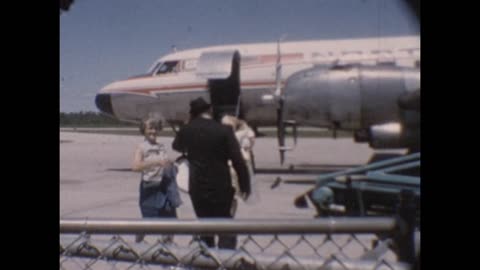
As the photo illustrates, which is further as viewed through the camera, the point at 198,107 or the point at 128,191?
the point at 128,191

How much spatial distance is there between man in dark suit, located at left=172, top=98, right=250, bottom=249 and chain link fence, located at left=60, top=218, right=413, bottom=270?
2925mm

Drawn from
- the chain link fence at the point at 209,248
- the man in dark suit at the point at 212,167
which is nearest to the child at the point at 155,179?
the man in dark suit at the point at 212,167

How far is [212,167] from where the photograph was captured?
4793 mm

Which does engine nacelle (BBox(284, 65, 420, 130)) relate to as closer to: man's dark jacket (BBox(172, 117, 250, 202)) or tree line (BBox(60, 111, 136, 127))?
tree line (BBox(60, 111, 136, 127))

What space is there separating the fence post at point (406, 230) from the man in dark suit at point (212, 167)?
10.9 feet

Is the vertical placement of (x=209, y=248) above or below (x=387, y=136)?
below

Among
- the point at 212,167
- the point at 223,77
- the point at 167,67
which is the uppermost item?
the point at 167,67

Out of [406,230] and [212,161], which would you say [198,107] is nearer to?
[212,161]

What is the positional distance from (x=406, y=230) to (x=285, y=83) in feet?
38.1

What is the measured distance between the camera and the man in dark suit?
188 inches

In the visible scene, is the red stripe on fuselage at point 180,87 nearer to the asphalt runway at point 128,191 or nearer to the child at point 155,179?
the asphalt runway at point 128,191

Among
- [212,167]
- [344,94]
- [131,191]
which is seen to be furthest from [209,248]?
[344,94]

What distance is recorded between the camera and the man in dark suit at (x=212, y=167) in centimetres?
477
